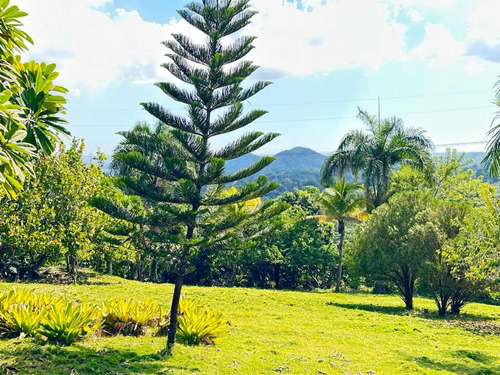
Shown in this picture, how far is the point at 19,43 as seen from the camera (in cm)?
511

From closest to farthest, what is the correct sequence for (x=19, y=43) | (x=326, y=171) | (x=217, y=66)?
(x=19, y=43) < (x=217, y=66) < (x=326, y=171)

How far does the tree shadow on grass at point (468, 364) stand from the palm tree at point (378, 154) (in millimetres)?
Answer: 17487

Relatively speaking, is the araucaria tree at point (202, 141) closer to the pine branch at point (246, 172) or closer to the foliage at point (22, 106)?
the pine branch at point (246, 172)

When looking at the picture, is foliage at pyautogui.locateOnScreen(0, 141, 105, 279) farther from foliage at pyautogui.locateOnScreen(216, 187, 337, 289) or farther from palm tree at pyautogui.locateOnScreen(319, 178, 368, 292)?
palm tree at pyautogui.locateOnScreen(319, 178, 368, 292)

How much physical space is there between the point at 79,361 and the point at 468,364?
8.54m

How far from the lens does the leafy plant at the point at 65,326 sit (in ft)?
27.1

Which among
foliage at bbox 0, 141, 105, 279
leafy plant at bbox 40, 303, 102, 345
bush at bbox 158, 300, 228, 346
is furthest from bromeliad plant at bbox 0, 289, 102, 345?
foliage at bbox 0, 141, 105, 279

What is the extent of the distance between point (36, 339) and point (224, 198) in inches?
176

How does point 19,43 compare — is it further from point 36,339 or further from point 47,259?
point 47,259

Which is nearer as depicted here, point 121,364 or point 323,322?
point 121,364

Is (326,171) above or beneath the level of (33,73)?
above

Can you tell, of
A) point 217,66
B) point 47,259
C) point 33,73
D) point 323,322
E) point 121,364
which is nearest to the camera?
point 33,73

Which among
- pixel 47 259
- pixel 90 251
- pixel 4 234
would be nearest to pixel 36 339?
pixel 4 234

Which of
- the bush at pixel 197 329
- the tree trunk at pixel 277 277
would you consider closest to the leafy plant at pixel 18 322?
the bush at pixel 197 329
